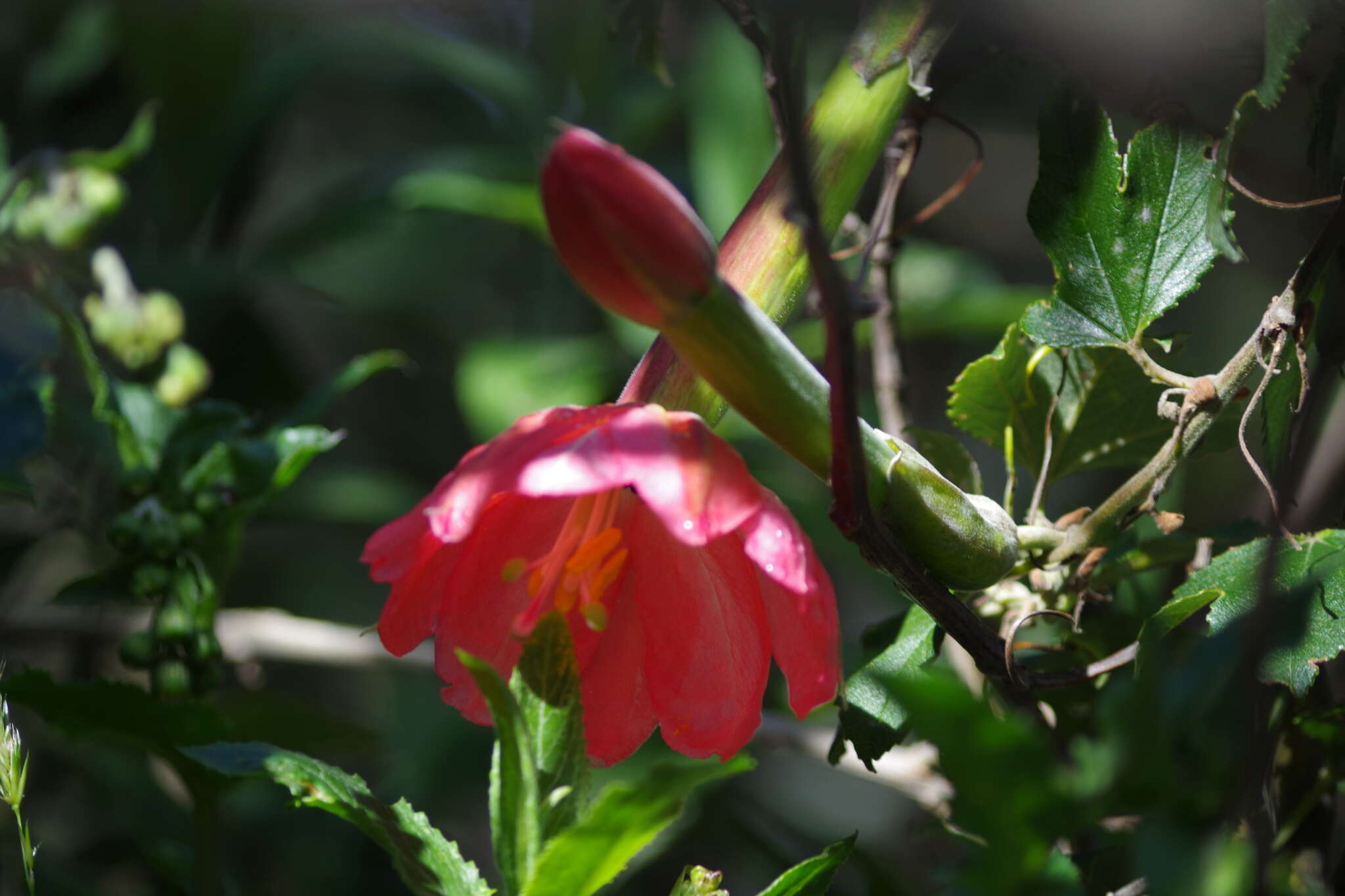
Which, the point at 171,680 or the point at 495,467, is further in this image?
the point at 171,680

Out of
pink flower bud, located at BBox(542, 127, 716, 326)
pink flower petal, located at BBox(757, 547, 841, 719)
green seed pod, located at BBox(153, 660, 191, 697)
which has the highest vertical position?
pink flower bud, located at BBox(542, 127, 716, 326)

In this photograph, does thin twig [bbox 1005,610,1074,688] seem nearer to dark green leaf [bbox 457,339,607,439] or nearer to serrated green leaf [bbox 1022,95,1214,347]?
serrated green leaf [bbox 1022,95,1214,347]

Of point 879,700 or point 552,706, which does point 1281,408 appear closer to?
point 879,700

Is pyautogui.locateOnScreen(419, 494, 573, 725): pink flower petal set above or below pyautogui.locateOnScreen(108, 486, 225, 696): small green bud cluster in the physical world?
above

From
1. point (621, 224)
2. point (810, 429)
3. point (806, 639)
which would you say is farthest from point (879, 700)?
point (621, 224)

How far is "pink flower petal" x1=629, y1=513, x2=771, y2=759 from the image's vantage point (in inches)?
21.6

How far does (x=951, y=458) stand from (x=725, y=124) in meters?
0.99

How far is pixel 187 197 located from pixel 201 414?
2.58ft

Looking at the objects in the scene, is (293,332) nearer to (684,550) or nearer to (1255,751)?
(684,550)

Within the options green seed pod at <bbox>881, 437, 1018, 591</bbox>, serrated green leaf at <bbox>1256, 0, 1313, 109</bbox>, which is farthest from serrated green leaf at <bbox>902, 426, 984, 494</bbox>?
serrated green leaf at <bbox>1256, 0, 1313, 109</bbox>

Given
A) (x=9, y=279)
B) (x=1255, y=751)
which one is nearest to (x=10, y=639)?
(x=9, y=279)

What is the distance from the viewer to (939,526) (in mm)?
470

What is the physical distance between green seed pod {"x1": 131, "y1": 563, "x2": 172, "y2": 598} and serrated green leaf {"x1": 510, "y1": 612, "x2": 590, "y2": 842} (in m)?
0.40

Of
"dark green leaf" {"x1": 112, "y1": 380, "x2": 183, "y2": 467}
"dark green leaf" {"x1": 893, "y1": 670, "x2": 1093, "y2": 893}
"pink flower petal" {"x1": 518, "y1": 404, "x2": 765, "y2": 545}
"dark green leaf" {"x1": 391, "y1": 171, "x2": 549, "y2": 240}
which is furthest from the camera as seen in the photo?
"dark green leaf" {"x1": 391, "y1": 171, "x2": 549, "y2": 240}
